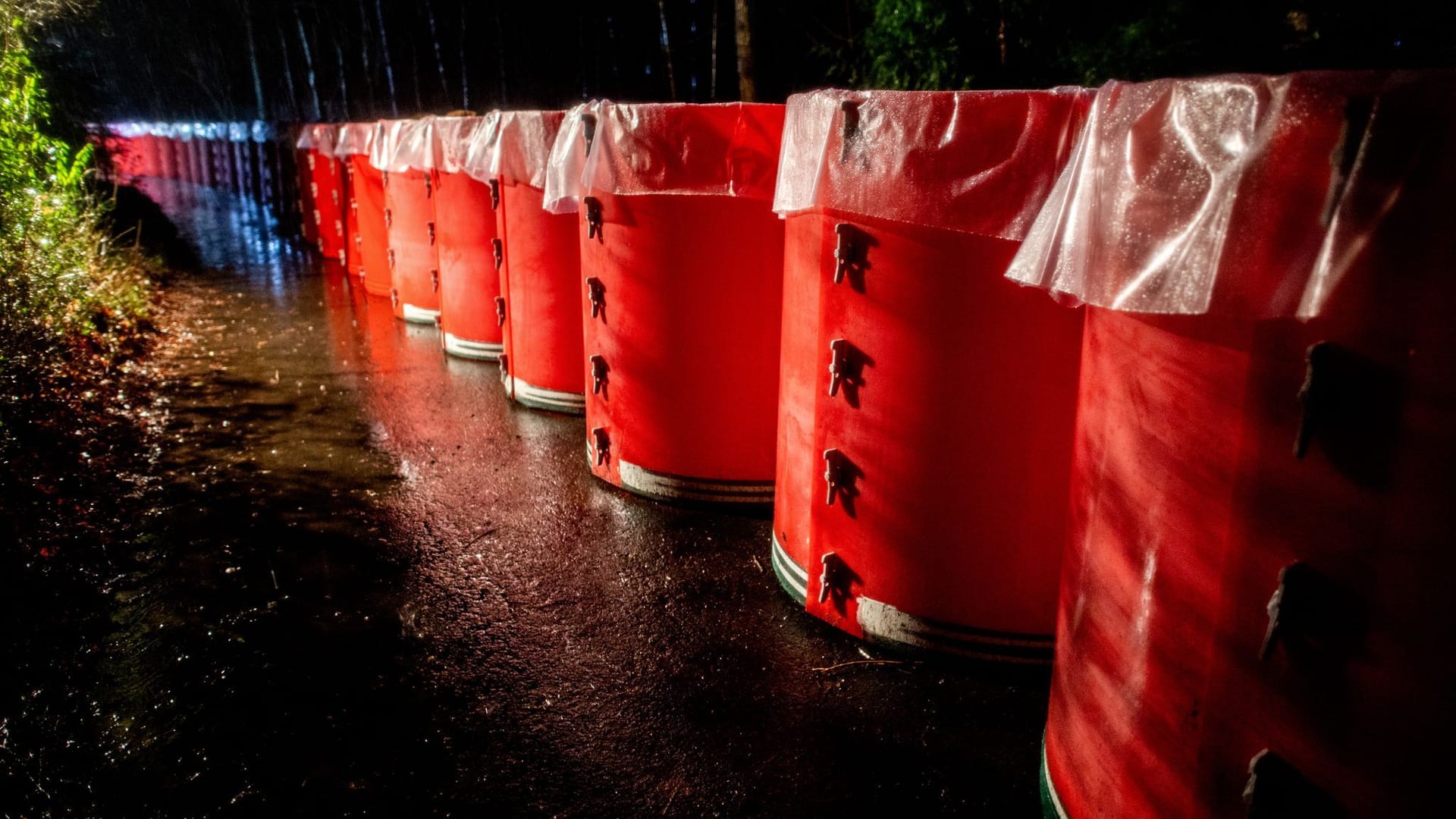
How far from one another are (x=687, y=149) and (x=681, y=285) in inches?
24.8

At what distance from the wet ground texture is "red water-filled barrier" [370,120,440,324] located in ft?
11.6

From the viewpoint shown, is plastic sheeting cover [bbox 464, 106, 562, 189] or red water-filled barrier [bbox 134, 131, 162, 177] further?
red water-filled barrier [bbox 134, 131, 162, 177]

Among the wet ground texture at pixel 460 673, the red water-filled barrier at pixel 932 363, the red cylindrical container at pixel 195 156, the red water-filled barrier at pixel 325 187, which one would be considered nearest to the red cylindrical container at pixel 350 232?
the red water-filled barrier at pixel 325 187

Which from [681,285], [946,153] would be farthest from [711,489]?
[946,153]

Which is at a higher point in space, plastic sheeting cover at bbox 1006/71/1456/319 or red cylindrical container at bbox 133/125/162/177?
red cylindrical container at bbox 133/125/162/177

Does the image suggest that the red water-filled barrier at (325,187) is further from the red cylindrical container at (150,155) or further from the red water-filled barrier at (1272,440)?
the red cylindrical container at (150,155)

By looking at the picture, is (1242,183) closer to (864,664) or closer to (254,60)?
(864,664)

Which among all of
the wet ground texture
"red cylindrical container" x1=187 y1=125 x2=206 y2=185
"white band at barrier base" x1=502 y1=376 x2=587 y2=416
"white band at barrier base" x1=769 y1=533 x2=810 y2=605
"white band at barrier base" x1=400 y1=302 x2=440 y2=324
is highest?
"red cylindrical container" x1=187 y1=125 x2=206 y2=185

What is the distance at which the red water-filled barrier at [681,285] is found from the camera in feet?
12.3

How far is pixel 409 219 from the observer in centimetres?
830

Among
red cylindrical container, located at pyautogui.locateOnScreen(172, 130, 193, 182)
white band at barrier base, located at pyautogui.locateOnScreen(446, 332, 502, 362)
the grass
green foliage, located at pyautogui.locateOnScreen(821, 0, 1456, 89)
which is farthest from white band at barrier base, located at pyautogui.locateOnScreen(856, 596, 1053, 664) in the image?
red cylindrical container, located at pyautogui.locateOnScreen(172, 130, 193, 182)

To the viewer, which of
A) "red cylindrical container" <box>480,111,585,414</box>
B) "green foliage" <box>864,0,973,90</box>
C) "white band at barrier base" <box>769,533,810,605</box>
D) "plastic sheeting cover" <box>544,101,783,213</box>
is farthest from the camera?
"green foliage" <box>864,0,973,90</box>

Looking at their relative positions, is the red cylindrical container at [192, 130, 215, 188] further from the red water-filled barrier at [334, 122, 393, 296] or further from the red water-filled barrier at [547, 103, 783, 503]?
the red water-filled barrier at [547, 103, 783, 503]

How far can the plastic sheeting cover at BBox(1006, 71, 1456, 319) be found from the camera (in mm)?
1305
